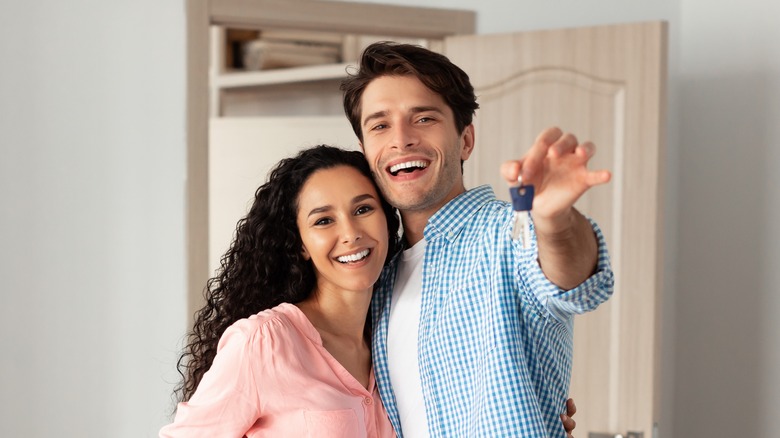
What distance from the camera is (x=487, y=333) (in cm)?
149

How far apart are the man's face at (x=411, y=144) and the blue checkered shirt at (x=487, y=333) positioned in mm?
56

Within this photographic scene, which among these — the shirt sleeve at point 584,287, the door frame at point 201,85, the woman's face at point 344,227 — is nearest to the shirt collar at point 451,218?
the woman's face at point 344,227

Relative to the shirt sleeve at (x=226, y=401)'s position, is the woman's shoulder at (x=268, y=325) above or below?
above

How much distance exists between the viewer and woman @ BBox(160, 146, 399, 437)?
1561 mm

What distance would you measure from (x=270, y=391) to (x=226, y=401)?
0.08 m

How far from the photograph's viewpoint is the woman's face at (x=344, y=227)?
5.49 ft

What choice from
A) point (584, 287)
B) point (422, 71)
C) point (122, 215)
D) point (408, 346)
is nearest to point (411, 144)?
point (422, 71)

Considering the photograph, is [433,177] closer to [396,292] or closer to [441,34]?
[396,292]

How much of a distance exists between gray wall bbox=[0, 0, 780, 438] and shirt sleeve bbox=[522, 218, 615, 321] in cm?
181

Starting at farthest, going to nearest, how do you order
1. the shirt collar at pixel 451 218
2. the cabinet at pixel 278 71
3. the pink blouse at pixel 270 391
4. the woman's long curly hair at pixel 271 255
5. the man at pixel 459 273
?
the cabinet at pixel 278 71
the woman's long curly hair at pixel 271 255
the shirt collar at pixel 451 218
the pink blouse at pixel 270 391
the man at pixel 459 273

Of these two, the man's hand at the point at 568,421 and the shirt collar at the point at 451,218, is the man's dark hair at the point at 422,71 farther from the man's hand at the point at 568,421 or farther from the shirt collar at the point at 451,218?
the man's hand at the point at 568,421

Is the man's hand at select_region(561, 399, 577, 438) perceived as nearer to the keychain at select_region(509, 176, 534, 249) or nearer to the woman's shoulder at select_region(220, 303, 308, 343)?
the woman's shoulder at select_region(220, 303, 308, 343)

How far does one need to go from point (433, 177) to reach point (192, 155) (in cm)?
141

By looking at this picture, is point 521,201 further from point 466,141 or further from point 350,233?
point 466,141
